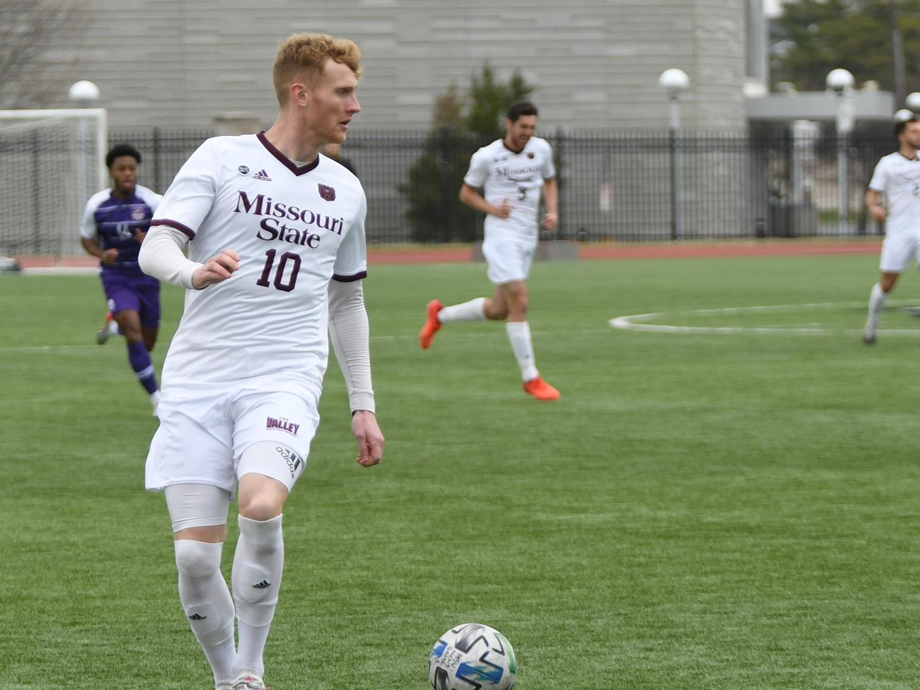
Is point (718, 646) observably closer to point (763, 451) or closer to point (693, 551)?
point (693, 551)

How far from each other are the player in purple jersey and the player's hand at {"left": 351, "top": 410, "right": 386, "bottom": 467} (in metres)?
7.29

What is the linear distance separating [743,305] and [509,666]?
1808cm

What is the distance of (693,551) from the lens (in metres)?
7.30

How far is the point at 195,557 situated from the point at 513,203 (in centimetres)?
924

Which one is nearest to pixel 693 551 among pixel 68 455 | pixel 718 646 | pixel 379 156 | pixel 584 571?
pixel 584 571

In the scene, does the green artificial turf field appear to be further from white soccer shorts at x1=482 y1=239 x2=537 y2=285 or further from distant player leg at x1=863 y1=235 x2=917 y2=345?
white soccer shorts at x1=482 y1=239 x2=537 y2=285

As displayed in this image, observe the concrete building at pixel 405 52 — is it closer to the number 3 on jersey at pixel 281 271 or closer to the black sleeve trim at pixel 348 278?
the black sleeve trim at pixel 348 278

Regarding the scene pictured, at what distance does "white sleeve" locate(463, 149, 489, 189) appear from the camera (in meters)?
13.8

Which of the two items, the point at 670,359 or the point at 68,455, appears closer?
the point at 68,455

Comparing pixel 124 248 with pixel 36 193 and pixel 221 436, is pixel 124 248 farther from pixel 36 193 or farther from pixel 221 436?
pixel 36 193

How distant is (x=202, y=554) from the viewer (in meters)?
4.75

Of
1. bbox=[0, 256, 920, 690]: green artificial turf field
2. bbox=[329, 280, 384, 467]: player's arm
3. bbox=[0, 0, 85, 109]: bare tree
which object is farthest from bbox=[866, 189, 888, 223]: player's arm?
bbox=[0, 0, 85, 109]: bare tree

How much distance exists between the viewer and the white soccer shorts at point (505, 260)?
1355 centimetres

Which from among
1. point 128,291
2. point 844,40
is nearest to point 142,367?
point 128,291
